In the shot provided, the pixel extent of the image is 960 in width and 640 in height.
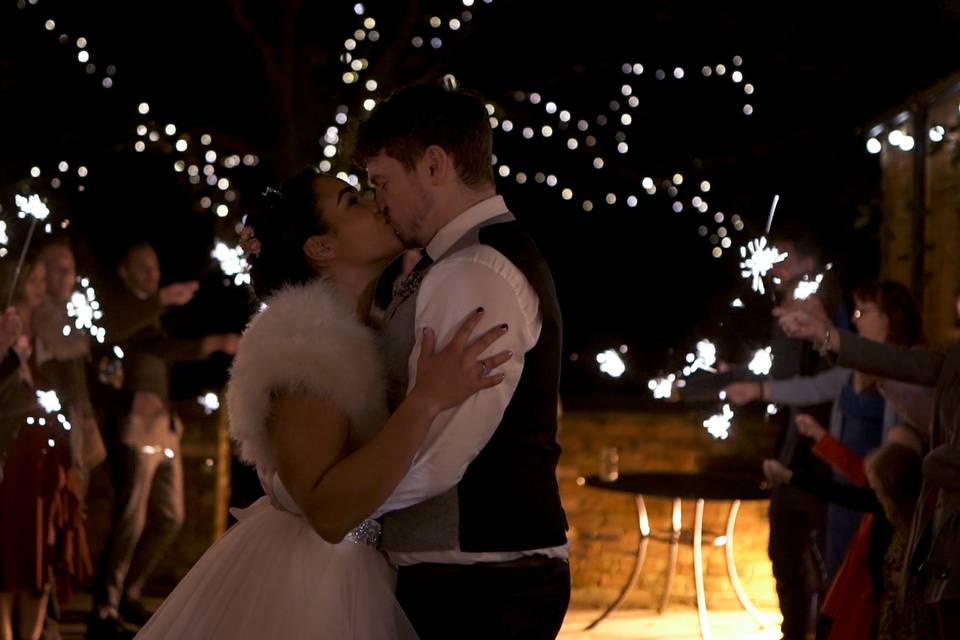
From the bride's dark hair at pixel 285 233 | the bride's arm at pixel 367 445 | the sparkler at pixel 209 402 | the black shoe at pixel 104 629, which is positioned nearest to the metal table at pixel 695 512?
the sparkler at pixel 209 402

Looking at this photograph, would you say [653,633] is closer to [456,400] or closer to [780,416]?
[780,416]

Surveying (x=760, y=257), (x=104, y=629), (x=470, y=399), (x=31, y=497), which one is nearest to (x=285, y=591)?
(x=470, y=399)

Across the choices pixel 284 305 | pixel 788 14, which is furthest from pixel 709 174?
pixel 284 305

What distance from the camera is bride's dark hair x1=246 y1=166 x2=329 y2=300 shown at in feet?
8.63

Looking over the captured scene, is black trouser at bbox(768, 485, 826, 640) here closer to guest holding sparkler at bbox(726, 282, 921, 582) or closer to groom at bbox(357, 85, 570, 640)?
guest holding sparkler at bbox(726, 282, 921, 582)

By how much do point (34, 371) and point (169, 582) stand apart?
104 inches

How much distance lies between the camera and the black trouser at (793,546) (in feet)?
18.6

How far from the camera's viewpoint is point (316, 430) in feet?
7.28

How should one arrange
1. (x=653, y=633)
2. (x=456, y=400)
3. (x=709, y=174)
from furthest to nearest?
(x=709, y=174) < (x=653, y=633) < (x=456, y=400)

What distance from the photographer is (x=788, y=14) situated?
8781 millimetres

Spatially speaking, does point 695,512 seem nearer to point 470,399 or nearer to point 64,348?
point 64,348

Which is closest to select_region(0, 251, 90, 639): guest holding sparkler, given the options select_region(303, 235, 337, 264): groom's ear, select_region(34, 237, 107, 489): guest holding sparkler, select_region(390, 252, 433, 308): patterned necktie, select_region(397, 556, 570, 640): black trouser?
select_region(34, 237, 107, 489): guest holding sparkler

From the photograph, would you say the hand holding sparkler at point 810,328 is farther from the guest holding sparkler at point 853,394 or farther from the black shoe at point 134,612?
the black shoe at point 134,612

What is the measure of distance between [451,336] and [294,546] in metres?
0.53
